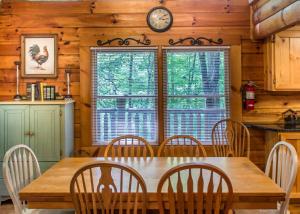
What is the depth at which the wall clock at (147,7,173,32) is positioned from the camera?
4.41 m

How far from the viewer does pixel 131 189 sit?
214cm

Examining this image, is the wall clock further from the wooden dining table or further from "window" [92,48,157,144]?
the wooden dining table

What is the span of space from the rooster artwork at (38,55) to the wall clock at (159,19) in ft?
4.42

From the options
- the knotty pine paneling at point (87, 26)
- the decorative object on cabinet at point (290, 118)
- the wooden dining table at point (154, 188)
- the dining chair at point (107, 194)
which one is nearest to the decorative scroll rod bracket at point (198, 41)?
the knotty pine paneling at point (87, 26)

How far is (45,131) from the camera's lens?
159 inches

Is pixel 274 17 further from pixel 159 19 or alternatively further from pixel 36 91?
pixel 36 91

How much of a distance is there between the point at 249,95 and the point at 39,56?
2.65 m

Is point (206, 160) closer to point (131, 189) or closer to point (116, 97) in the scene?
point (131, 189)

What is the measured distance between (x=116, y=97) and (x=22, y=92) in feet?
3.89

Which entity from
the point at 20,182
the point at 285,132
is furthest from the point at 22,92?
the point at 285,132

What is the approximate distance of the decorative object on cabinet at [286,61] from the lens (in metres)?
4.10

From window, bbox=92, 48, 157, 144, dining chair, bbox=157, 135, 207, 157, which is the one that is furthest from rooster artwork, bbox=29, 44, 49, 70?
dining chair, bbox=157, 135, 207, 157

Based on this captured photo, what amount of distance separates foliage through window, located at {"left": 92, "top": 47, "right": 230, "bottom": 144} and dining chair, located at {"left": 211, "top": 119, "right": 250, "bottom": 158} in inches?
6.0

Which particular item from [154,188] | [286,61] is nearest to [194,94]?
[286,61]
